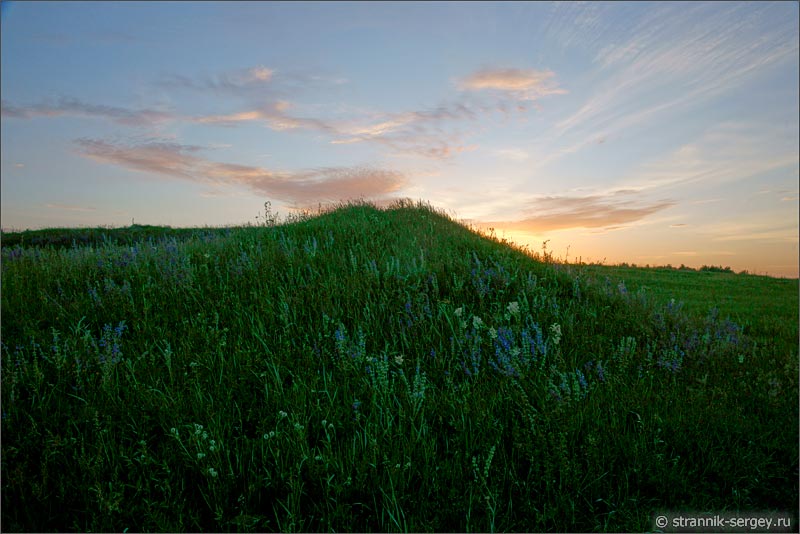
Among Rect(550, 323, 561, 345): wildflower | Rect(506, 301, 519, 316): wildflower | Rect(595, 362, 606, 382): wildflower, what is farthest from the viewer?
Rect(506, 301, 519, 316): wildflower

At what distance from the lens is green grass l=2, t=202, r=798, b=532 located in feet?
9.70

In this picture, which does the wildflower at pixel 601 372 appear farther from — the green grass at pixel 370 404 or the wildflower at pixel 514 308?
the wildflower at pixel 514 308

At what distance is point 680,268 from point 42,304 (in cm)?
2215

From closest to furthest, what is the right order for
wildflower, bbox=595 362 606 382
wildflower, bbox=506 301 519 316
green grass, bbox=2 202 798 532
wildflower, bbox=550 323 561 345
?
green grass, bbox=2 202 798 532
wildflower, bbox=595 362 606 382
wildflower, bbox=550 323 561 345
wildflower, bbox=506 301 519 316

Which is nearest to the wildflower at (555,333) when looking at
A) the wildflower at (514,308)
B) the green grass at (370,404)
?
→ the green grass at (370,404)

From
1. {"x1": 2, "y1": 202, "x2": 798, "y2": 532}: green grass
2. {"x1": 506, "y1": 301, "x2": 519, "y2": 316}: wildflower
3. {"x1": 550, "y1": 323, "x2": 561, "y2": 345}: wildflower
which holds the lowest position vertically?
{"x1": 2, "y1": 202, "x2": 798, "y2": 532}: green grass

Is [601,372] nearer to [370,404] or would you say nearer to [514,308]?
[514,308]

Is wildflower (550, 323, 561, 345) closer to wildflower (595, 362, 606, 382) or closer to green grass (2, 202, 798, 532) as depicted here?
green grass (2, 202, 798, 532)

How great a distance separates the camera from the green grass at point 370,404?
2.96 metres

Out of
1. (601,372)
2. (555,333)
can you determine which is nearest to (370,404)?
(601,372)

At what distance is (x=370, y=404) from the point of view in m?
3.85

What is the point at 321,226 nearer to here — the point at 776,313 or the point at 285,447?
the point at 285,447

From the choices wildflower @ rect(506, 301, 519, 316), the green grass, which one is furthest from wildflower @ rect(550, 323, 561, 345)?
wildflower @ rect(506, 301, 519, 316)

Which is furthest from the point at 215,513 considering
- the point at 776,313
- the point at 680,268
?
the point at 680,268
